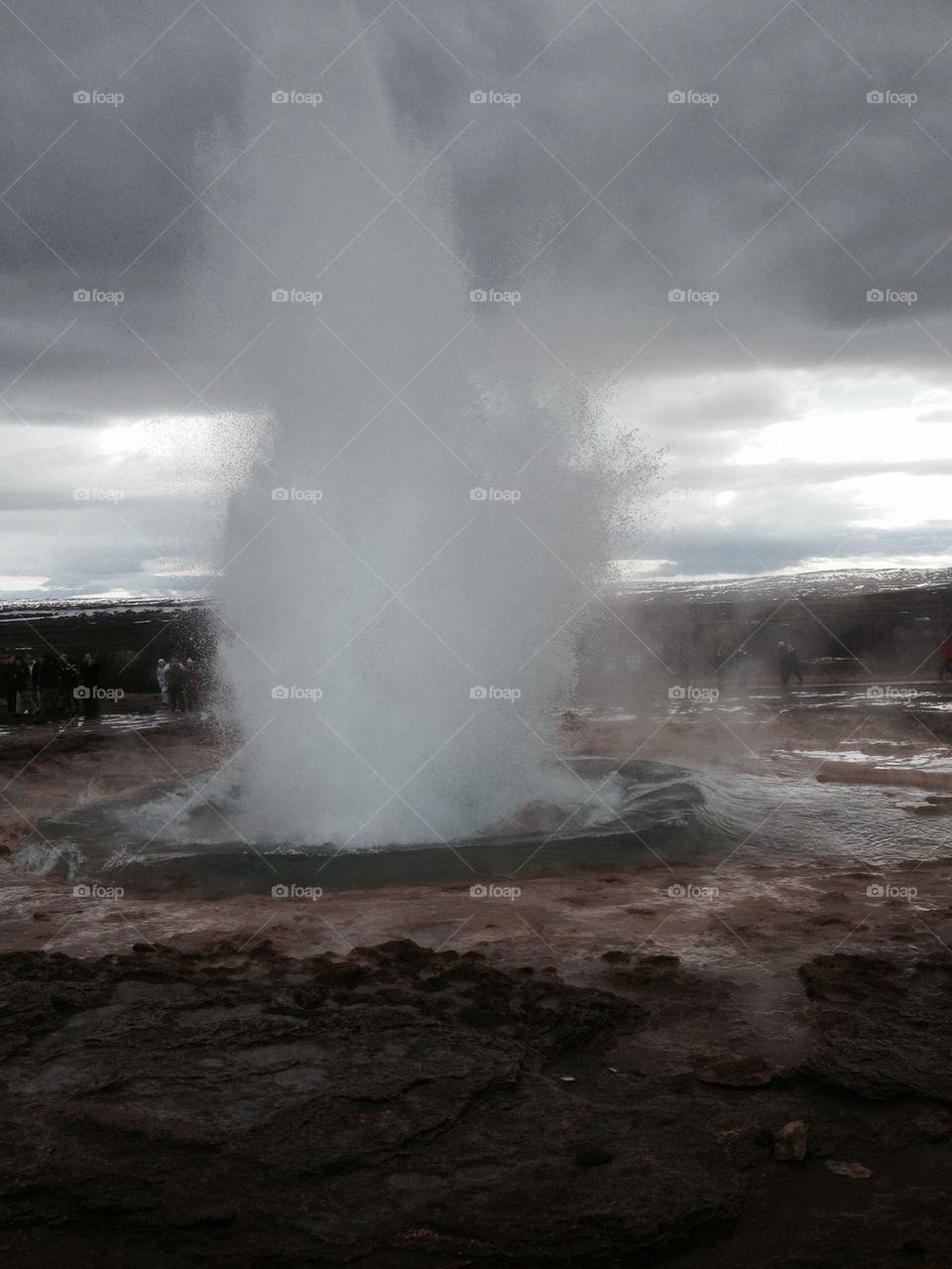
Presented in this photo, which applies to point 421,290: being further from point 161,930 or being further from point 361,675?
point 161,930

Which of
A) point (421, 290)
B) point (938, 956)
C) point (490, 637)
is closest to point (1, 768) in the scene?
point (490, 637)

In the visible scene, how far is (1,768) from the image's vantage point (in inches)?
644
